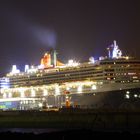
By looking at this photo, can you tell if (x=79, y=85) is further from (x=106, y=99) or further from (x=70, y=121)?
(x=70, y=121)

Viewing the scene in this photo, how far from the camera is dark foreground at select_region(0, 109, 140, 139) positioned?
54.9 meters

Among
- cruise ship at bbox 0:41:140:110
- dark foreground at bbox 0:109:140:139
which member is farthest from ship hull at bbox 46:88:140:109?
dark foreground at bbox 0:109:140:139

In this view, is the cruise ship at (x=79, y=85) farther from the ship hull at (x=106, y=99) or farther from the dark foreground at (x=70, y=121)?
the dark foreground at (x=70, y=121)

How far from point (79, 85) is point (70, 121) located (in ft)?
112

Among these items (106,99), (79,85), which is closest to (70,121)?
(106,99)

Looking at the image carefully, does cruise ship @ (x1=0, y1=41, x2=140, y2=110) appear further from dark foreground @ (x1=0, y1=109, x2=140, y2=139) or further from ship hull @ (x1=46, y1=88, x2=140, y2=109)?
dark foreground @ (x1=0, y1=109, x2=140, y2=139)

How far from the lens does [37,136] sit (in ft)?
137

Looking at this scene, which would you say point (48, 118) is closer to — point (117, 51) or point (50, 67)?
point (117, 51)

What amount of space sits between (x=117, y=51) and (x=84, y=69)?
8.05m

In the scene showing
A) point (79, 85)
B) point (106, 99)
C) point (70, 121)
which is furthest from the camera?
point (79, 85)

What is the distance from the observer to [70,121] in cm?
6238

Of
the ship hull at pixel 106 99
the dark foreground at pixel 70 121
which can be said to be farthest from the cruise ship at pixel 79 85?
the dark foreground at pixel 70 121

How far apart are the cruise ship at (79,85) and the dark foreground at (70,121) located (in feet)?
43.6

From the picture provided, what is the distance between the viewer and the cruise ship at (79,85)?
87.8 m
